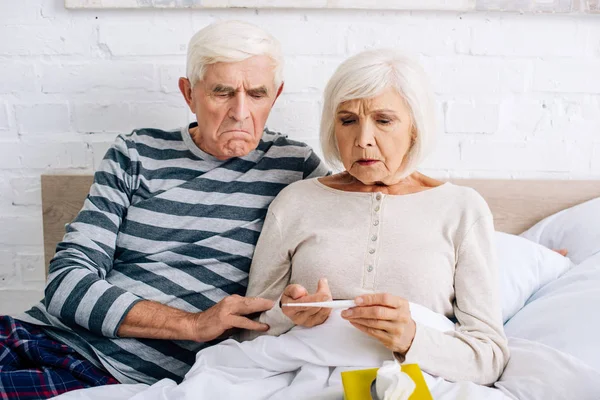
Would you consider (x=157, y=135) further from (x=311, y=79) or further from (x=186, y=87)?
(x=311, y=79)

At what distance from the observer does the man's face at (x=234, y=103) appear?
142 cm

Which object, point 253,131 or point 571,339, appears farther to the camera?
point 253,131

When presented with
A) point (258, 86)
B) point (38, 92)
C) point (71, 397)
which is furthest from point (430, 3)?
point (71, 397)

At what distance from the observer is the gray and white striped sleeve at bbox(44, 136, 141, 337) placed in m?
1.33

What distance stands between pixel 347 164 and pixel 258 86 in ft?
0.91

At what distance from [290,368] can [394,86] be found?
2.03 ft

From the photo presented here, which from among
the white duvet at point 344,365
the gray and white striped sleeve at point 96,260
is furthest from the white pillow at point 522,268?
the gray and white striped sleeve at point 96,260

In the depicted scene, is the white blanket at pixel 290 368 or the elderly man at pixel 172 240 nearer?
the white blanket at pixel 290 368

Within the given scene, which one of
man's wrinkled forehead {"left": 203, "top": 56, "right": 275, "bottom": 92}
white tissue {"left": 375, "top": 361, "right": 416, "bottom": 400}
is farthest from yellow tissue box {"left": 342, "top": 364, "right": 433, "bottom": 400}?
man's wrinkled forehead {"left": 203, "top": 56, "right": 275, "bottom": 92}

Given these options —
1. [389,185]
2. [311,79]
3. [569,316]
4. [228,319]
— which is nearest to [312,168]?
[389,185]

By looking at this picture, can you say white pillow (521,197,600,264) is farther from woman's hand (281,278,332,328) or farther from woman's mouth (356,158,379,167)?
woman's hand (281,278,332,328)

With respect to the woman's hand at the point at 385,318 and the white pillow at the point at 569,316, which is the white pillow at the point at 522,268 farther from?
the woman's hand at the point at 385,318

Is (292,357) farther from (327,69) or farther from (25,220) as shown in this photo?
(25,220)

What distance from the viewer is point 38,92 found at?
1.82 m
